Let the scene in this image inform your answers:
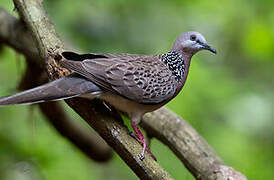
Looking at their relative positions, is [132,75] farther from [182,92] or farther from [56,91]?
[182,92]

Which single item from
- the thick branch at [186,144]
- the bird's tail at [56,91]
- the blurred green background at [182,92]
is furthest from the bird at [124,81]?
the blurred green background at [182,92]

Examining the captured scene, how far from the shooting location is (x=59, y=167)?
14.4 ft

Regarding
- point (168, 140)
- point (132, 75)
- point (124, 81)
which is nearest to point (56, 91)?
point (124, 81)

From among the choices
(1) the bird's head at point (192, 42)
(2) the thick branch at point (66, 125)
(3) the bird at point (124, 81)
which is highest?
(1) the bird's head at point (192, 42)

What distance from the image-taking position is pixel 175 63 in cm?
344

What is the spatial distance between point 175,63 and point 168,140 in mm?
858

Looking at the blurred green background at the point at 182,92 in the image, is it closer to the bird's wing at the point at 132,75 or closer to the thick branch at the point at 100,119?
the thick branch at the point at 100,119

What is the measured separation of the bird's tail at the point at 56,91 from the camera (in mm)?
2592

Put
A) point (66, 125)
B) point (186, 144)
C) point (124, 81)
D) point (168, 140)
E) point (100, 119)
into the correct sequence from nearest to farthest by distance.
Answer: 1. point (100, 119)
2. point (124, 81)
3. point (186, 144)
4. point (168, 140)
5. point (66, 125)

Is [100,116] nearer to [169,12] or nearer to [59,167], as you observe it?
[59,167]

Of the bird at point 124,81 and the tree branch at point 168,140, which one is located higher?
the bird at point 124,81

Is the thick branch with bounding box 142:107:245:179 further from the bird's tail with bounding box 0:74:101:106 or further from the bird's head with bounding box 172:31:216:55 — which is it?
the bird's tail with bounding box 0:74:101:106

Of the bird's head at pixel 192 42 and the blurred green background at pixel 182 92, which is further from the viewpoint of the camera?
the blurred green background at pixel 182 92

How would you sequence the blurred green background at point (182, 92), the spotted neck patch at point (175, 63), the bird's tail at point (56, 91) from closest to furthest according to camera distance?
the bird's tail at point (56, 91)
the spotted neck patch at point (175, 63)
the blurred green background at point (182, 92)
